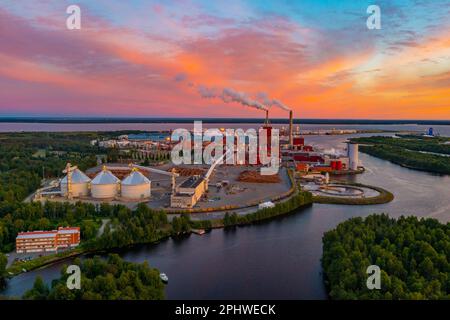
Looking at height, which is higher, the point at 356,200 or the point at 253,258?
the point at 356,200

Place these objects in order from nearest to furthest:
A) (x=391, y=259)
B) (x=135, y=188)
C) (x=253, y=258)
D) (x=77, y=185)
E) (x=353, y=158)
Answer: (x=391, y=259) < (x=253, y=258) < (x=135, y=188) < (x=77, y=185) < (x=353, y=158)

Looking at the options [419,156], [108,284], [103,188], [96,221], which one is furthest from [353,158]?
[108,284]

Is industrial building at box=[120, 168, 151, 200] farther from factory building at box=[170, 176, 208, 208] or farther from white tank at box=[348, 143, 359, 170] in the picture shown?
white tank at box=[348, 143, 359, 170]

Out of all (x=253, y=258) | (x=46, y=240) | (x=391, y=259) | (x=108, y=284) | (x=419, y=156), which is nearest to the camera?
(x=108, y=284)

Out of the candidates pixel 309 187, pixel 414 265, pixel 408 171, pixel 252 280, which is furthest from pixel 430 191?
pixel 252 280

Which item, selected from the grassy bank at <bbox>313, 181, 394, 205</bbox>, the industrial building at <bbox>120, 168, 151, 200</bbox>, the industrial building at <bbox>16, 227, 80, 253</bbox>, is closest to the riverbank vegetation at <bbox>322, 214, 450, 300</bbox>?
the grassy bank at <bbox>313, 181, 394, 205</bbox>

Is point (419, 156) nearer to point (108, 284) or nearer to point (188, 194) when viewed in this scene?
point (188, 194)
